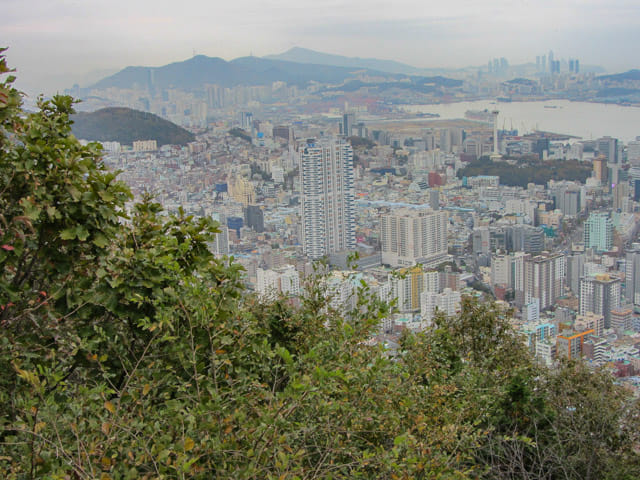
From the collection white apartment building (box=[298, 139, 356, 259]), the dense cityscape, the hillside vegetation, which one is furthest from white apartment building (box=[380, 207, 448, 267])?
the hillside vegetation

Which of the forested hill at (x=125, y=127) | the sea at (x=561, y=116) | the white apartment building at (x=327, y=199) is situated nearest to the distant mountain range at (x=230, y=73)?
the sea at (x=561, y=116)

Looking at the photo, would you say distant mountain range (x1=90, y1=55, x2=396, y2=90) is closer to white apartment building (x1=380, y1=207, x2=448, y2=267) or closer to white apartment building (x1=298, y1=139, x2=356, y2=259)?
white apartment building (x1=298, y1=139, x2=356, y2=259)

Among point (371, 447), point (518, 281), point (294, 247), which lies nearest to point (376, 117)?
point (294, 247)

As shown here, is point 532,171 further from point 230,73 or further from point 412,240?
point 230,73

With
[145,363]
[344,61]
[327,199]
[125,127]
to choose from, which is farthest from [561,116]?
→ [145,363]

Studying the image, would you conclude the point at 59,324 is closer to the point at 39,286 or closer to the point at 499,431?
the point at 39,286

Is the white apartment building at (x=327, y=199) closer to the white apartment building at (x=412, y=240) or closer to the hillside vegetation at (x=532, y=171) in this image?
the white apartment building at (x=412, y=240)
